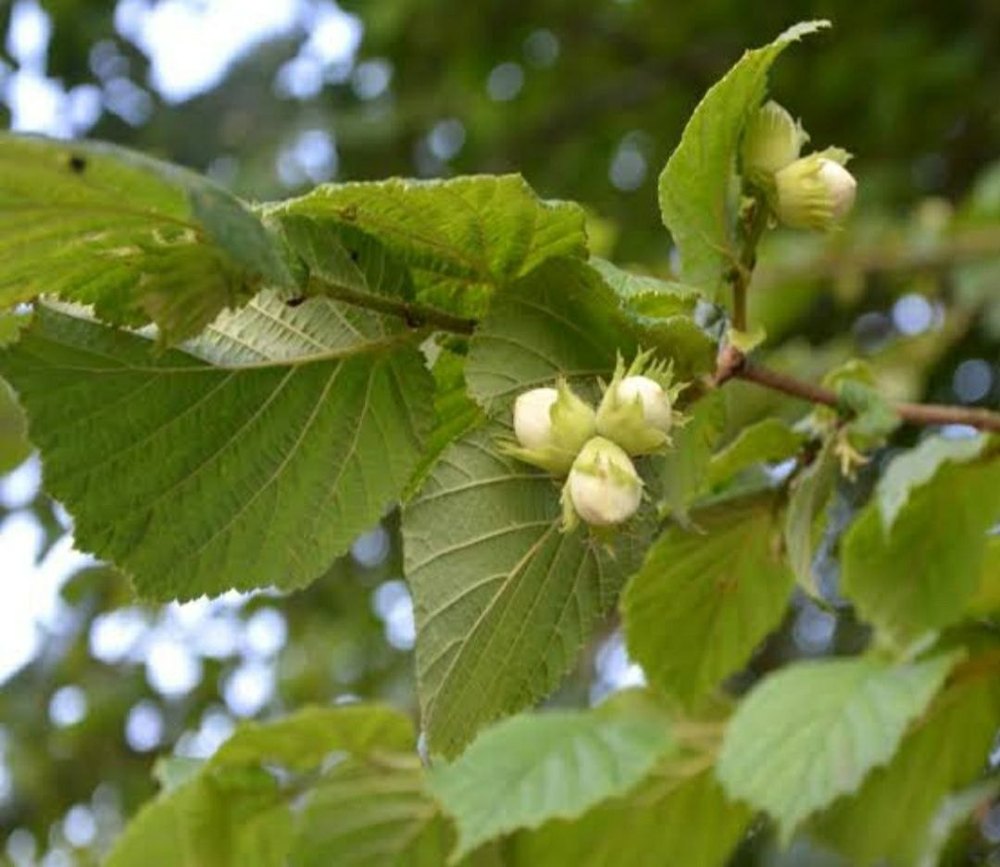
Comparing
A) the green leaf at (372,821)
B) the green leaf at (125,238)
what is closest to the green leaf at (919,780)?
the green leaf at (372,821)

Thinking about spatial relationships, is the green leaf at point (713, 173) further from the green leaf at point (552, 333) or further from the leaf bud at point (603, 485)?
the leaf bud at point (603, 485)

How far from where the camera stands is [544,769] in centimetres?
158

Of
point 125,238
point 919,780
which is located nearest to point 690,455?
point 125,238

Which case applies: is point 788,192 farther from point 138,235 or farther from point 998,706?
point 998,706

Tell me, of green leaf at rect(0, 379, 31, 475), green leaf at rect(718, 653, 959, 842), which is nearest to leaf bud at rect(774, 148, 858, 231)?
green leaf at rect(718, 653, 959, 842)

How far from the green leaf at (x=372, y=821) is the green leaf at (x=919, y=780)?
0.42 meters

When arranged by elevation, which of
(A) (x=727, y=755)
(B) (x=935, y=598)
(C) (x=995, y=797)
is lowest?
(C) (x=995, y=797)

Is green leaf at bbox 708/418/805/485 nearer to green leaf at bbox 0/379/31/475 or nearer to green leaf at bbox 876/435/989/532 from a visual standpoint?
green leaf at bbox 876/435/989/532

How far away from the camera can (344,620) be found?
4.30 metres

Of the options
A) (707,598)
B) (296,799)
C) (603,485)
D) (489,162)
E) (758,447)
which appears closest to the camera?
(603,485)

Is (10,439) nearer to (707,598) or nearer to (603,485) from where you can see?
(707,598)

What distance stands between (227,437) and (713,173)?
327 mm

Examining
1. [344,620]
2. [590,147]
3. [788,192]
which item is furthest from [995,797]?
[590,147]

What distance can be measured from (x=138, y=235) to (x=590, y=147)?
13.1 ft
